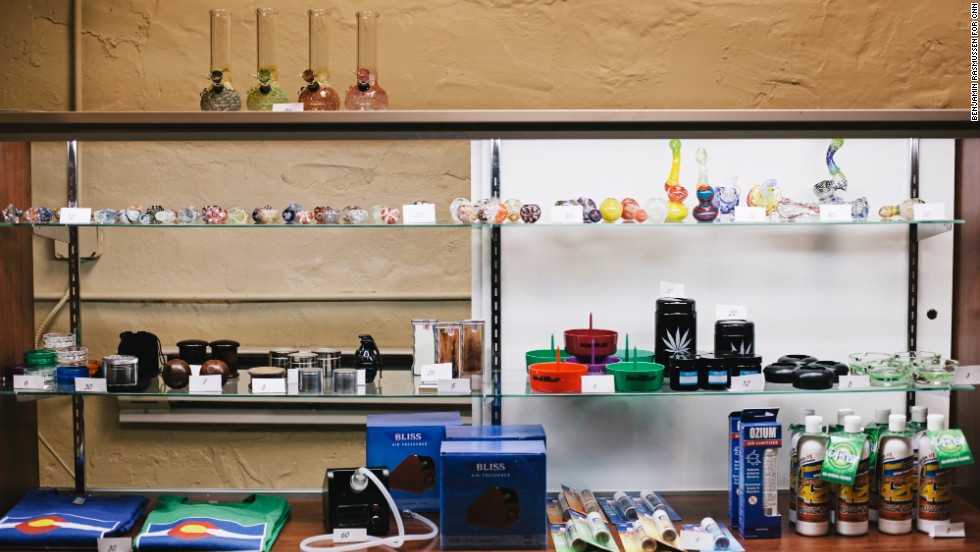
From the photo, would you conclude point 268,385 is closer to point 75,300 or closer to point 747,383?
point 75,300

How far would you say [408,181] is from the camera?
367cm

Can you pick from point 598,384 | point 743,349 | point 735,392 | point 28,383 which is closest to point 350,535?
point 598,384

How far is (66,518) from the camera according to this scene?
7.15 feet

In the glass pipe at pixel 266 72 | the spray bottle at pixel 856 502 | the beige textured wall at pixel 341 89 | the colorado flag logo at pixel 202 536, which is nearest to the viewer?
the colorado flag logo at pixel 202 536

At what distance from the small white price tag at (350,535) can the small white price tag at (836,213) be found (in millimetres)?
1548

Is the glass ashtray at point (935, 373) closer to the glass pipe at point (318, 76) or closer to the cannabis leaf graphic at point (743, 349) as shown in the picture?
the cannabis leaf graphic at point (743, 349)

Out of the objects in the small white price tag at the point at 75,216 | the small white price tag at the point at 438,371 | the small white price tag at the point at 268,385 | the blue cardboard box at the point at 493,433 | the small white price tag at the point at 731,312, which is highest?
the small white price tag at the point at 75,216

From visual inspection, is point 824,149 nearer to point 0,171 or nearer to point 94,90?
point 0,171

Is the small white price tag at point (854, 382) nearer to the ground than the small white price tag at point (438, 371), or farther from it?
nearer to the ground

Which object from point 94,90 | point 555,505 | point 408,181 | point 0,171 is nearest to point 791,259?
point 555,505

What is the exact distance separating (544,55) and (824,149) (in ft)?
4.49

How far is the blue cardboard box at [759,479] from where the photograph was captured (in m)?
2.14

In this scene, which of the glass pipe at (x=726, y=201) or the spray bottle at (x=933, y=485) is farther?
the glass pipe at (x=726, y=201)

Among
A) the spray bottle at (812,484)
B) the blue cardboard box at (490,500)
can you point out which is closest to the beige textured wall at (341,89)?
the blue cardboard box at (490,500)
